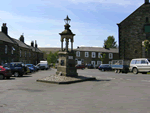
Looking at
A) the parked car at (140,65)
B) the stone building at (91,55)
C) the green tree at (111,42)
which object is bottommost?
the parked car at (140,65)

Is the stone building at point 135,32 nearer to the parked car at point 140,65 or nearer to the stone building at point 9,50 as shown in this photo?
the parked car at point 140,65

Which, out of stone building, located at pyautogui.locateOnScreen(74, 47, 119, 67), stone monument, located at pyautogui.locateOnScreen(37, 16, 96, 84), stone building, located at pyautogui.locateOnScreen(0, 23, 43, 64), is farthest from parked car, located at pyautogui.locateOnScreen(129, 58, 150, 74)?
stone building, located at pyautogui.locateOnScreen(74, 47, 119, 67)

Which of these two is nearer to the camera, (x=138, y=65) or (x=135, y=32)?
(x=138, y=65)

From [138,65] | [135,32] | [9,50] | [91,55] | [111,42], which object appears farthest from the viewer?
[111,42]

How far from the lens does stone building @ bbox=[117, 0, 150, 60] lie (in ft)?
127

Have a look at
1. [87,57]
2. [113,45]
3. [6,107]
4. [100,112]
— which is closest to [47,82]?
[6,107]

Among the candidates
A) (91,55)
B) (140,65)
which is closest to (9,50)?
(140,65)

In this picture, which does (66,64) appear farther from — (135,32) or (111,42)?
(111,42)

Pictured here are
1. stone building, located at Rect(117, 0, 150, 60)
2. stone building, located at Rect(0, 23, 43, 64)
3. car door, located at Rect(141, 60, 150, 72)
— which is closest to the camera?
car door, located at Rect(141, 60, 150, 72)

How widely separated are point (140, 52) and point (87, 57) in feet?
110

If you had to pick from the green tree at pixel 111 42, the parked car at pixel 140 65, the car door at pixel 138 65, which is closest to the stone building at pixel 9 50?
the parked car at pixel 140 65

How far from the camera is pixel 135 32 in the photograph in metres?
39.4

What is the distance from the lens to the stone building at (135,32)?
3869 centimetres

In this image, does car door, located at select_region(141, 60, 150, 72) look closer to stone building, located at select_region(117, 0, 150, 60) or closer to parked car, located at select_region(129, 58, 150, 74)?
parked car, located at select_region(129, 58, 150, 74)
